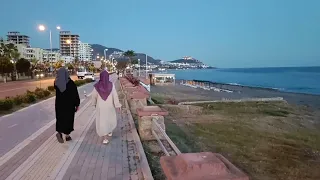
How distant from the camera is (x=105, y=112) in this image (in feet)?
23.8

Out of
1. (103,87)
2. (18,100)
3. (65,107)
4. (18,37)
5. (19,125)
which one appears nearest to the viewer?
(103,87)

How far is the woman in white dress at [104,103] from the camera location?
720 centimetres

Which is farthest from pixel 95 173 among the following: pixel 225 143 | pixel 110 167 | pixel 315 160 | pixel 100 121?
pixel 315 160

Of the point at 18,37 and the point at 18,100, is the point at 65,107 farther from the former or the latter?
the point at 18,37

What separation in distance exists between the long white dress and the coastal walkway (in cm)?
31

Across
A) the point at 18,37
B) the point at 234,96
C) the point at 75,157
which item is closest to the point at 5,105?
the point at 75,157

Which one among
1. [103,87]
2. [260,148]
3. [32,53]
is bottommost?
[260,148]

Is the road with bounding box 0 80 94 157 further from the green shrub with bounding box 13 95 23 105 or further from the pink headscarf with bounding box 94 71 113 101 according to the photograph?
the pink headscarf with bounding box 94 71 113 101

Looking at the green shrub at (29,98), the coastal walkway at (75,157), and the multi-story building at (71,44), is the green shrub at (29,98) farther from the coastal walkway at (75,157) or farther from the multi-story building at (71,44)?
the multi-story building at (71,44)

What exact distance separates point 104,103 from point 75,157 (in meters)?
1.58

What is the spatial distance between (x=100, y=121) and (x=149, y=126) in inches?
43.1

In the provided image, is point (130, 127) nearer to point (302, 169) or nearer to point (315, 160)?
→ point (302, 169)

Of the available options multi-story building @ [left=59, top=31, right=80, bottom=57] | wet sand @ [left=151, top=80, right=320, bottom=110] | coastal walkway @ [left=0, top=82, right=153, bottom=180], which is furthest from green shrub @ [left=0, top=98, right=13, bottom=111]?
multi-story building @ [left=59, top=31, right=80, bottom=57]

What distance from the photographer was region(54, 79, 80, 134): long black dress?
23.9ft
